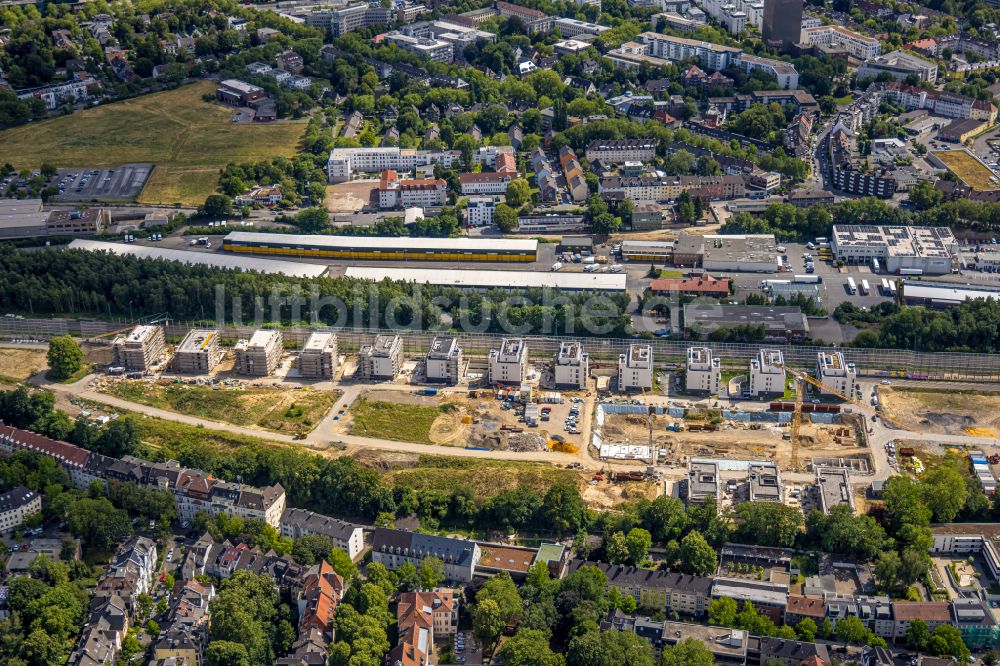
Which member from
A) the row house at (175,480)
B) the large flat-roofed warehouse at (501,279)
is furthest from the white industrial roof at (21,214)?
the row house at (175,480)

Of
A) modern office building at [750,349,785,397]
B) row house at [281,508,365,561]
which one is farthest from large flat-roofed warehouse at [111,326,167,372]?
modern office building at [750,349,785,397]

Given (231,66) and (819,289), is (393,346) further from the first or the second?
(231,66)

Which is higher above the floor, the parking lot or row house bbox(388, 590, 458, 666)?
row house bbox(388, 590, 458, 666)

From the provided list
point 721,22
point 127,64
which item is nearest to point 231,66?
point 127,64

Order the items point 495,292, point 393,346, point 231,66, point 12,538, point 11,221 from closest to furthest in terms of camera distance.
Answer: point 12,538 → point 393,346 → point 495,292 → point 11,221 → point 231,66

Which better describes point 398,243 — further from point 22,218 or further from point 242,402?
point 22,218

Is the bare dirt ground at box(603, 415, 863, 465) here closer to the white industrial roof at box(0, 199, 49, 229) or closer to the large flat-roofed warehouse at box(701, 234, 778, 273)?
the large flat-roofed warehouse at box(701, 234, 778, 273)

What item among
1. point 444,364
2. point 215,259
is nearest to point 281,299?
point 215,259
